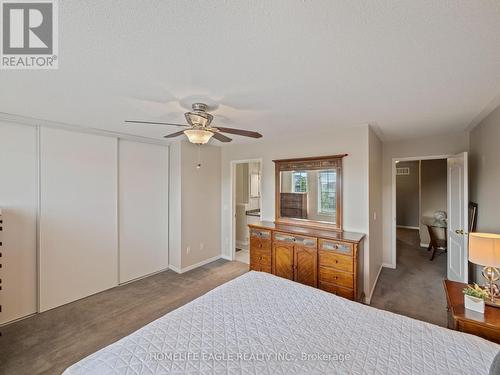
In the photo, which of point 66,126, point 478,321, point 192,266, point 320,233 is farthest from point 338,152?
point 66,126

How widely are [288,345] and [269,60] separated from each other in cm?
173

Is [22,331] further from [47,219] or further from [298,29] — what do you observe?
[298,29]

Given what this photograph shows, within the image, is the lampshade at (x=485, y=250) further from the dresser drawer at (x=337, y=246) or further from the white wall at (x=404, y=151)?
the white wall at (x=404, y=151)

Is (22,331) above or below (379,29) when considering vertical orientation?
below

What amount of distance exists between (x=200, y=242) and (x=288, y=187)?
203 centimetres

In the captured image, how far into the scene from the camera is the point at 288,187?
12.5 feet

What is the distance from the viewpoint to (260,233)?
11.7 ft

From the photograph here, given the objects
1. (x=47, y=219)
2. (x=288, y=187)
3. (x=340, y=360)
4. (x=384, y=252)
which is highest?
(x=288, y=187)

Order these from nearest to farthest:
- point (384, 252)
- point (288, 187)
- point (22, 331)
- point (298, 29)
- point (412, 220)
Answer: point (298, 29), point (22, 331), point (288, 187), point (384, 252), point (412, 220)

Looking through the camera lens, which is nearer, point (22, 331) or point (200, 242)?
point (22, 331)

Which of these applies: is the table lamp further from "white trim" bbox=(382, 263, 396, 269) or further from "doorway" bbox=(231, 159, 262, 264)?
"doorway" bbox=(231, 159, 262, 264)

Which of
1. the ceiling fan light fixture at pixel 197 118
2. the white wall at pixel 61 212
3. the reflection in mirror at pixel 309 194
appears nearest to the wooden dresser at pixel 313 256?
the reflection in mirror at pixel 309 194

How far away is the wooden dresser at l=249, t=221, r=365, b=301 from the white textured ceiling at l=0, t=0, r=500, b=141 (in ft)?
5.20

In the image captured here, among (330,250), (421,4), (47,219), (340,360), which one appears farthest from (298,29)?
(47,219)
